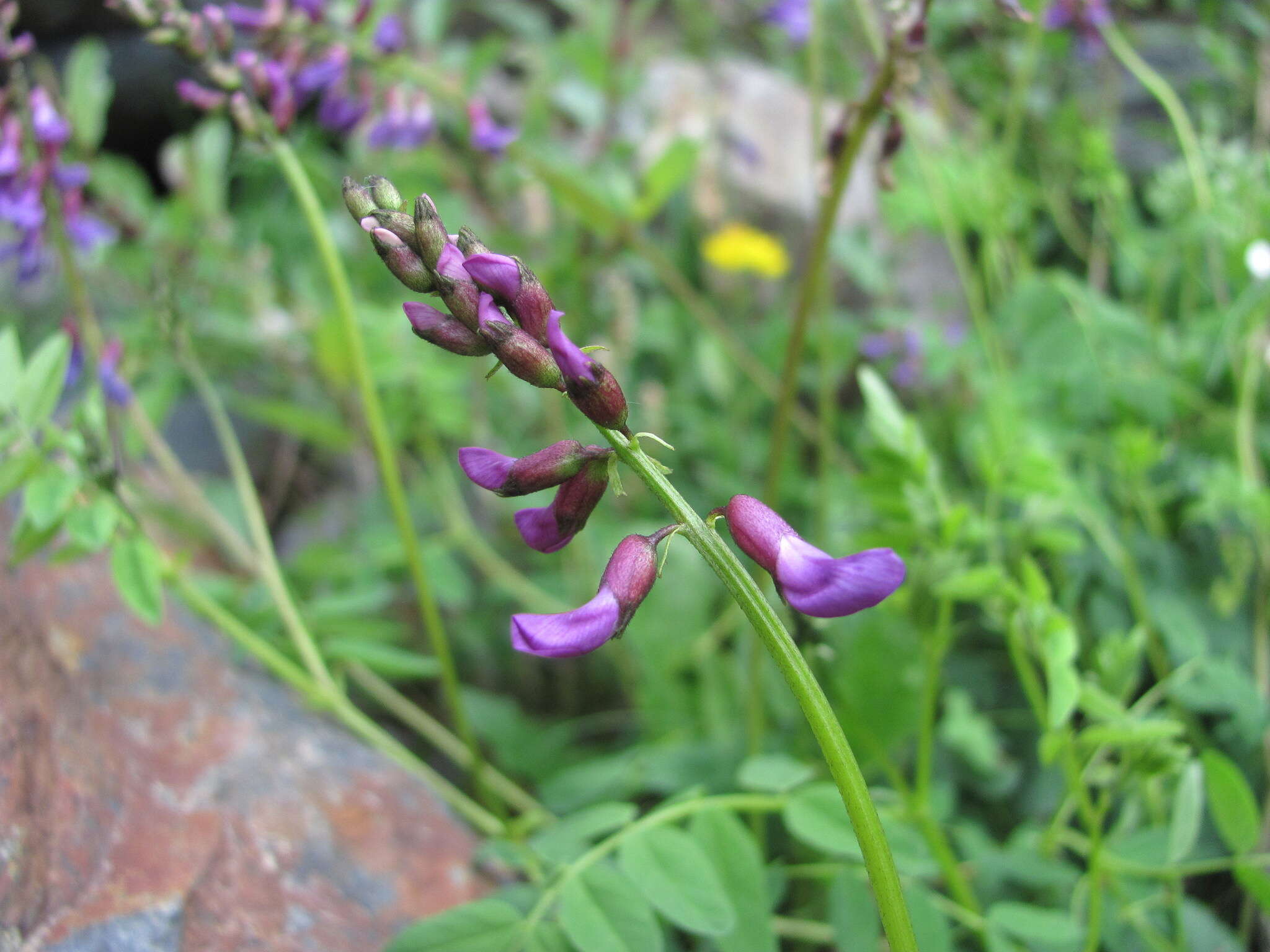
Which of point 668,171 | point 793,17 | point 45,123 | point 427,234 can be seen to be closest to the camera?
point 427,234

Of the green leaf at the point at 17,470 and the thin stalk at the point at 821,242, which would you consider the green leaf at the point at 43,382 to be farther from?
the thin stalk at the point at 821,242

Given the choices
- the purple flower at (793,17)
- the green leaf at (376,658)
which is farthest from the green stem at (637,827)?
the purple flower at (793,17)

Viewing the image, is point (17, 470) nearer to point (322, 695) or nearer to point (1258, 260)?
point (322, 695)

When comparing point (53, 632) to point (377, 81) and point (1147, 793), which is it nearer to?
point (377, 81)

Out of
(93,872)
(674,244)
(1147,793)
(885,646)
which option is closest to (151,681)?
(93,872)

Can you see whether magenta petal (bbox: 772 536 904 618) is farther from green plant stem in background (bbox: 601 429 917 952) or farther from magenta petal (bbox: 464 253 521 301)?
magenta petal (bbox: 464 253 521 301)

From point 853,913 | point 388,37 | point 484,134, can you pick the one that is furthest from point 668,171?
point 853,913
